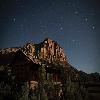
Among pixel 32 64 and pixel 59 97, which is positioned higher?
pixel 32 64

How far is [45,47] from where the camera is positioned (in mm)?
42531

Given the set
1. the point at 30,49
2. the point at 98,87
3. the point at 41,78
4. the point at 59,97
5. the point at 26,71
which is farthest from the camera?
the point at 30,49

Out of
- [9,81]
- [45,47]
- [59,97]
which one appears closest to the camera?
[59,97]

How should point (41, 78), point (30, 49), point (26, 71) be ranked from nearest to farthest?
point (41, 78) → point (26, 71) → point (30, 49)

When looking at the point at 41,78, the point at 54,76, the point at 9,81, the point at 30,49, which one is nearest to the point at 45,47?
the point at 30,49

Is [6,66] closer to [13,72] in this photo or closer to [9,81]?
[13,72]

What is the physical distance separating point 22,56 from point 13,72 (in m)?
1.29

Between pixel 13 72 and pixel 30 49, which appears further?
pixel 30 49

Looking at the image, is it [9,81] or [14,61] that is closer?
[9,81]

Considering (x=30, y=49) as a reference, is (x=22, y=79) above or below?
below

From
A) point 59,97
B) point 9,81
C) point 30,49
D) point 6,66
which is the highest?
point 30,49

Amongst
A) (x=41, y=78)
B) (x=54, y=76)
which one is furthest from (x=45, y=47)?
(x=41, y=78)

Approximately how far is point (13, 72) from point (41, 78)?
4.66 metres

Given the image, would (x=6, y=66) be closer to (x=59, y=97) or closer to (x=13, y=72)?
(x=13, y=72)
